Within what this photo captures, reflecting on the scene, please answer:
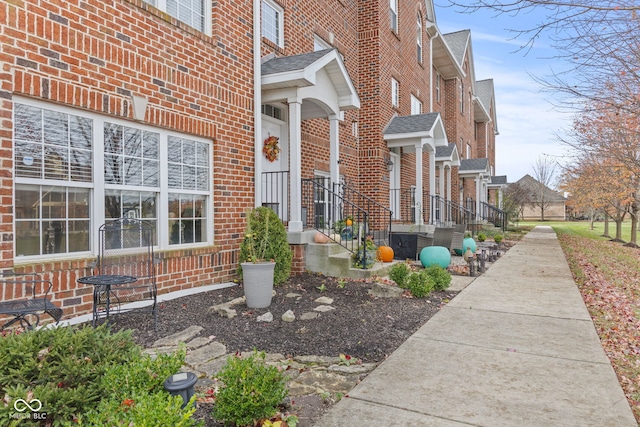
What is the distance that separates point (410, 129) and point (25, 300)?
33.1 feet

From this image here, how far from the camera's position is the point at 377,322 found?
4.57 m

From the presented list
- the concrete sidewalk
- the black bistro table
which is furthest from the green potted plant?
the concrete sidewalk

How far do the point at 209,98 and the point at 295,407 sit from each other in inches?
181

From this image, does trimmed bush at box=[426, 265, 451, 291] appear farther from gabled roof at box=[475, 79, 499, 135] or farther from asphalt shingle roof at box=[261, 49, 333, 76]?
gabled roof at box=[475, 79, 499, 135]

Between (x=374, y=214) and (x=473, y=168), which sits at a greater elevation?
(x=473, y=168)

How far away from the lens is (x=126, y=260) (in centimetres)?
465

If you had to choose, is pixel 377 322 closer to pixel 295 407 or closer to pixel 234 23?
pixel 295 407

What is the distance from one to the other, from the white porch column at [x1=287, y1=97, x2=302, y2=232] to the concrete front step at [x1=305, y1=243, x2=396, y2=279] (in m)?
0.49

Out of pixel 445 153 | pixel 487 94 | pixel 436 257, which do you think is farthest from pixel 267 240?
pixel 487 94

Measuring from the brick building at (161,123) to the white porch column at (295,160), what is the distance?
25 mm

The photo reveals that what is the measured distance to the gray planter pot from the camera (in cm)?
495

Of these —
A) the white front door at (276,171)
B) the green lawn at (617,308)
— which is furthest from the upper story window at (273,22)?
the green lawn at (617,308)

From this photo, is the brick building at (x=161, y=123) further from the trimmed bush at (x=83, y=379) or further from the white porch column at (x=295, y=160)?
the trimmed bush at (x=83, y=379)

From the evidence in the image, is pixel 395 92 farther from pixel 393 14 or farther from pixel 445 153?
pixel 445 153
